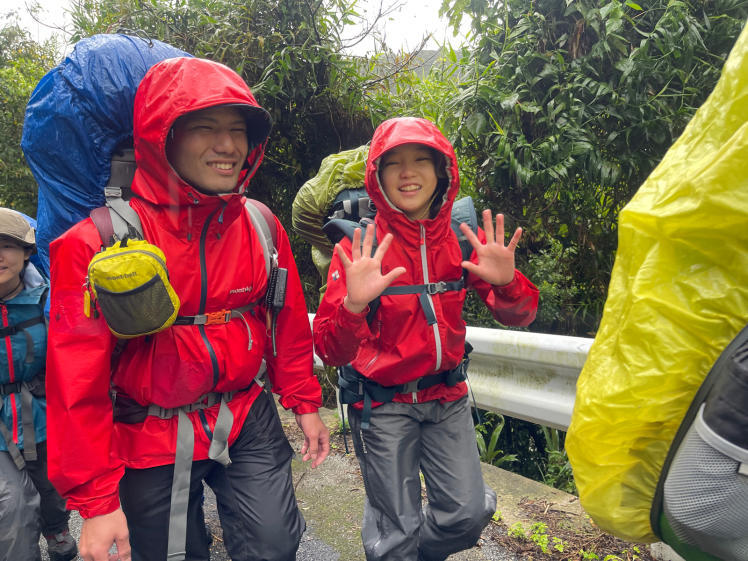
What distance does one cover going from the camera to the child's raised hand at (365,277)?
76.4 inches

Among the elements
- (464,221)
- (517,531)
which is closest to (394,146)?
(464,221)

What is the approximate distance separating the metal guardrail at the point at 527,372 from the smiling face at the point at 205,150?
1499 millimetres

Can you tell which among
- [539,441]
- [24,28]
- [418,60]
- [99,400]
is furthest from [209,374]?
[24,28]

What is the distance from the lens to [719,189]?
88 centimetres

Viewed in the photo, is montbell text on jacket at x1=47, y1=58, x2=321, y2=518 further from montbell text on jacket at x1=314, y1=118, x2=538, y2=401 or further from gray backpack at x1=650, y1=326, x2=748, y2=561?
gray backpack at x1=650, y1=326, x2=748, y2=561

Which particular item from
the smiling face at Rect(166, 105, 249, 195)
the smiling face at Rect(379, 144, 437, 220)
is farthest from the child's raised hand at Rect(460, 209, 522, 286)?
the smiling face at Rect(166, 105, 249, 195)

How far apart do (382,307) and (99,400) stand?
3.56ft

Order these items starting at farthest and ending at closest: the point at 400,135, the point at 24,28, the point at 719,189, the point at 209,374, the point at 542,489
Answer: the point at 24,28 → the point at 542,489 → the point at 400,135 → the point at 209,374 → the point at 719,189

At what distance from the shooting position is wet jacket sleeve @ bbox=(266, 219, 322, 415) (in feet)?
7.21

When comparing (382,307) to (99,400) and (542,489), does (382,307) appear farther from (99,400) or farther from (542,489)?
(542,489)

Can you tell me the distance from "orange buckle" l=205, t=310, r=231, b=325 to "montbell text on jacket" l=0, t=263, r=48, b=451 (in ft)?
4.09

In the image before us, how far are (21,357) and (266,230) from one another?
1.41 metres

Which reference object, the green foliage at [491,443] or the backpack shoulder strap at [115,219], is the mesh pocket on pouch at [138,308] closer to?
the backpack shoulder strap at [115,219]

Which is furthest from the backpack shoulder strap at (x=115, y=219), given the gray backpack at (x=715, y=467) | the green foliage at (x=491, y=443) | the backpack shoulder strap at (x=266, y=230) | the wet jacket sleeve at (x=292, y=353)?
the green foliage at (x=491, y=443)
